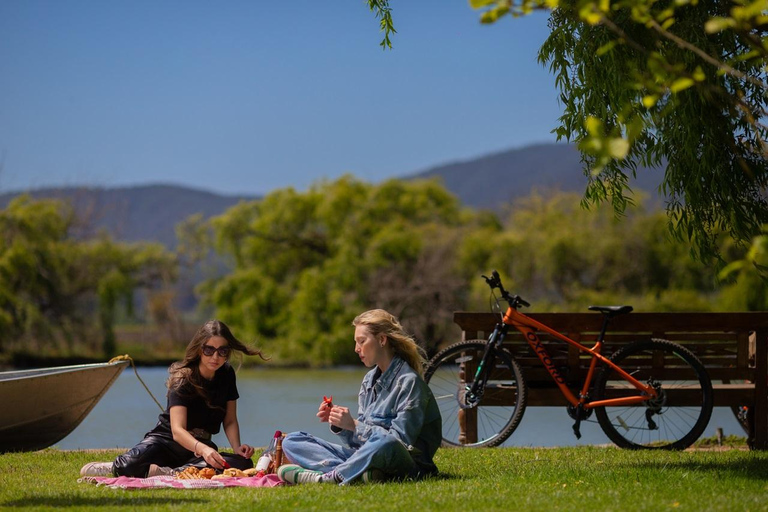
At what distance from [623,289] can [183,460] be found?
74.3 feet

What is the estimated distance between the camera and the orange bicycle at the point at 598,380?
24.1 ft

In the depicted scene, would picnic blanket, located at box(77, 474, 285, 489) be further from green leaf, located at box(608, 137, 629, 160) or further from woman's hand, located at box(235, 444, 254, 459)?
green leaf, located at box(608, 137, 629, 160)

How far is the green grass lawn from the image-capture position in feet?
15.7

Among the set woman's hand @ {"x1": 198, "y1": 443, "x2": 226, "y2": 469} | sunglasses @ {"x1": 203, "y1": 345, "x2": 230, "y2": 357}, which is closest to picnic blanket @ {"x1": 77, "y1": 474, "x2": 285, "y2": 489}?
woman's hand @ {"x1": 198, "y1": 443, "x2": 226, "y2": 469}

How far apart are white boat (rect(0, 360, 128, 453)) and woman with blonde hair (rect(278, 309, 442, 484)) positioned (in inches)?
102

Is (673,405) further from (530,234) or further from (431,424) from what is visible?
(530,234)

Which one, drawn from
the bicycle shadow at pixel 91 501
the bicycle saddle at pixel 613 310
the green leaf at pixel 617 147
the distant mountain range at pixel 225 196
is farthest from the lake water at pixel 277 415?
the green leaf at pixel 617 147

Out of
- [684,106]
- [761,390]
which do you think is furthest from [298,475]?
[761,390]

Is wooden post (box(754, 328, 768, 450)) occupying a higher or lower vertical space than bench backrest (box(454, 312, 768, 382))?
lower

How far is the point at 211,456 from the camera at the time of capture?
5.74m

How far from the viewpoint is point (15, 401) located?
7.39 m

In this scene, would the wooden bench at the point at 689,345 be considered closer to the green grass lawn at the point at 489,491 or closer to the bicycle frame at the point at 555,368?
the bicycle frame at the point at 555,368

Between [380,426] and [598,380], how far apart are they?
238 centimetres

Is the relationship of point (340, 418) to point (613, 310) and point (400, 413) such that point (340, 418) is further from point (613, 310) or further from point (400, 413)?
point (613, 310)
